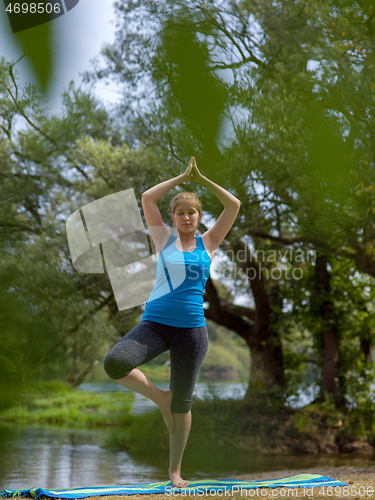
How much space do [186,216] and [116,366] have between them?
85 cm

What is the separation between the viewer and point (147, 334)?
2.18 metres

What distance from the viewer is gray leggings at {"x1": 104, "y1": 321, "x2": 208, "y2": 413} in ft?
6.86

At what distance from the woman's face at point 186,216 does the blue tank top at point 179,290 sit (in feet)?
0.40

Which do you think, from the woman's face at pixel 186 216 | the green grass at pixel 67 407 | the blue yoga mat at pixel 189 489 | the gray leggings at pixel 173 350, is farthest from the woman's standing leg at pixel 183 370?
the green grass at pixel 67 407

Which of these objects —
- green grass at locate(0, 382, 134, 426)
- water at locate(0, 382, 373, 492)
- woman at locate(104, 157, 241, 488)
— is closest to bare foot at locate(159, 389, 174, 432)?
woman at locate(104, 157, 241, 488)

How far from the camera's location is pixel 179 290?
2.27m

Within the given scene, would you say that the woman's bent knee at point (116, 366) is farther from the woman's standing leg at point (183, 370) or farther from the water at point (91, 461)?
the water at point (91, 461)

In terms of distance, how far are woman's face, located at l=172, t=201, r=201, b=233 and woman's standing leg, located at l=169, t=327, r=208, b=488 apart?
531mm

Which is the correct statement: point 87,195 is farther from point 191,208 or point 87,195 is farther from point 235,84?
point 191,208

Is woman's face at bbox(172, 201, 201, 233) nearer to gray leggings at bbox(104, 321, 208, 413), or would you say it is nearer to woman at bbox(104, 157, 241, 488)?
woman at bbox(104, 157, 241, 488)

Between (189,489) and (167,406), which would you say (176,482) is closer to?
(189,489)

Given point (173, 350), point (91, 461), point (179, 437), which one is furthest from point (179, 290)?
point (91, 461)

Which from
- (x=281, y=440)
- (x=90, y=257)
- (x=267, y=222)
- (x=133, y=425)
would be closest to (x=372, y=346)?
(x=281, y=440)

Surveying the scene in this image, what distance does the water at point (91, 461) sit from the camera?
358cm
